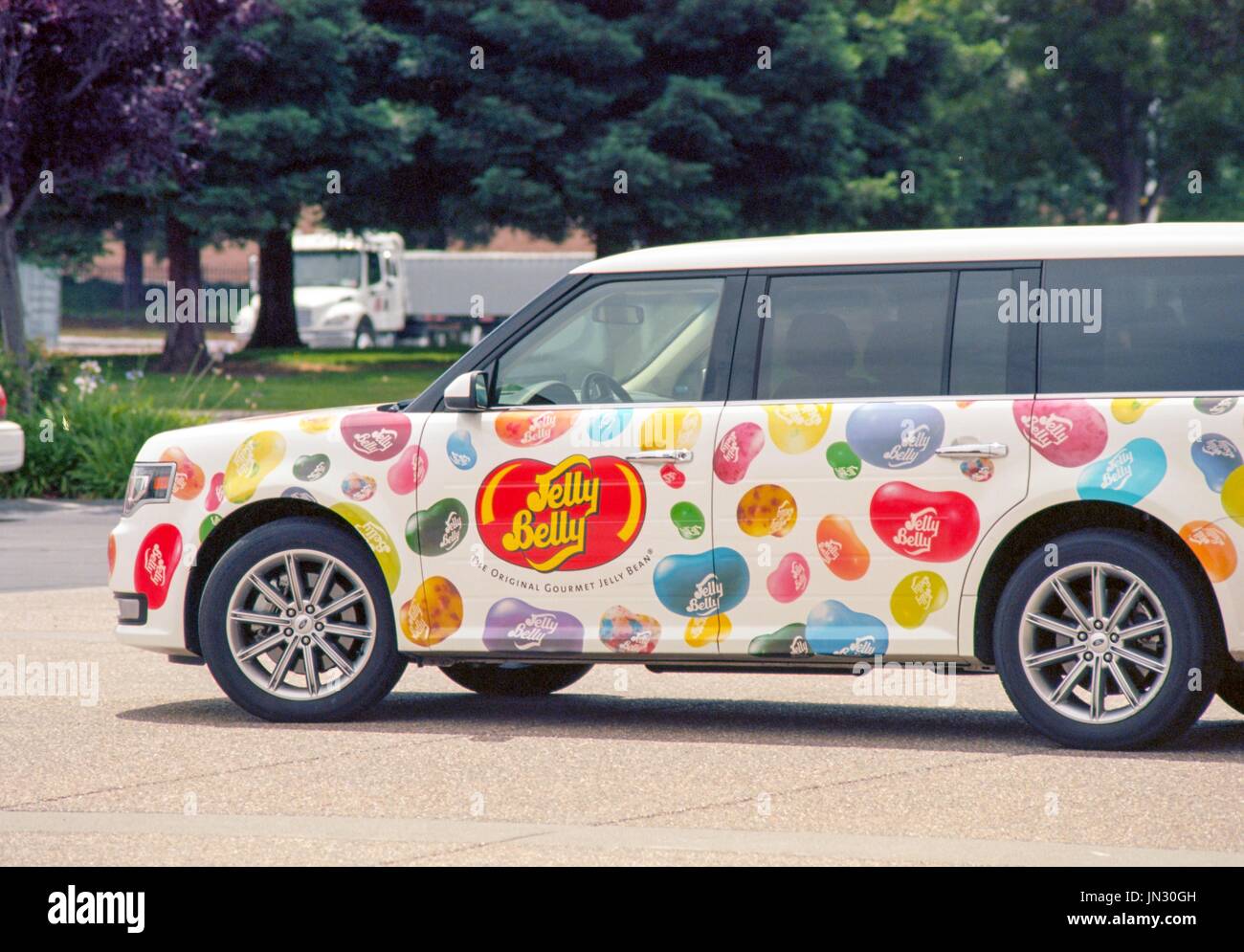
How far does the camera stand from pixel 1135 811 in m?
6.18

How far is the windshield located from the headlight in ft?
144

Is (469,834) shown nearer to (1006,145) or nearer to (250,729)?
(250,729)

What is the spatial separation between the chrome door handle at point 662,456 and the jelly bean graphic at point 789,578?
1.67 ft

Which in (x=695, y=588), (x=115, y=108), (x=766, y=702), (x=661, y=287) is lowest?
(x=766, y=702)

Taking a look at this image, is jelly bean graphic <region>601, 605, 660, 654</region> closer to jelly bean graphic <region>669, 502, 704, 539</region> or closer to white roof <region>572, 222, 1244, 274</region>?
jelly bean graphic <region>669, 502, 704, 539</region>

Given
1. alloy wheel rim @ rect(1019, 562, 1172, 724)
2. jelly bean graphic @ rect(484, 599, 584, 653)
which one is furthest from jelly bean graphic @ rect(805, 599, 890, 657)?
jelly bean graphic @ rect(484, 599, 584, 653)

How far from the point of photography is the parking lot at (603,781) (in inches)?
225

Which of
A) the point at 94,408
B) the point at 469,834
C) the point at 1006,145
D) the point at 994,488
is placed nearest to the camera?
the point at 469,834

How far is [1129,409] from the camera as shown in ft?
23.1

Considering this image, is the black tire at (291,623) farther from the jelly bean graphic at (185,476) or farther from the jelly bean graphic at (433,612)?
the jelly bean graphic at (185,476)

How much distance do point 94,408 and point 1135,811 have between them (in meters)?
14.5

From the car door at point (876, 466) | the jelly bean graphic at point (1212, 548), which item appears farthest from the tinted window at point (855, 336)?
the jelly bean graphic at point (1212, 548)
